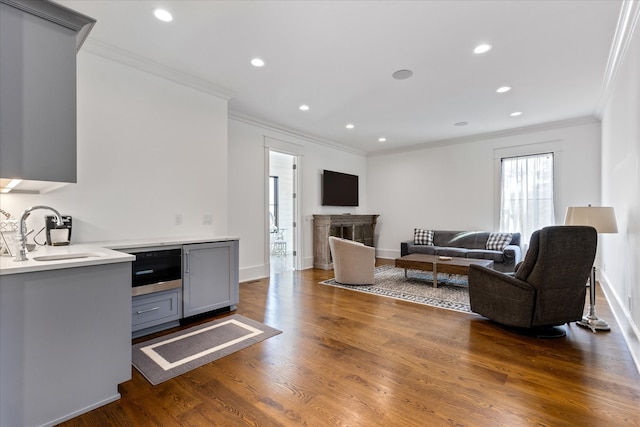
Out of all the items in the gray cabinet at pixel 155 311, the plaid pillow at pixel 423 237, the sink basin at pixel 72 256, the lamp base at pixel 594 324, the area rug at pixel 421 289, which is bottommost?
the area rug at pixel 421 289

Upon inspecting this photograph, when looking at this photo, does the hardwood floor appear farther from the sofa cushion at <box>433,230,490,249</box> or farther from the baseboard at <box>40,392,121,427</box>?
the sofa cushion at <box>433,230,490,249</box>

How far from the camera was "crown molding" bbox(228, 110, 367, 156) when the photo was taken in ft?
15.8

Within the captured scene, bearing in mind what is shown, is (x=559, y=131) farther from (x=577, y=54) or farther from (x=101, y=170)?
(x=101, y=170)

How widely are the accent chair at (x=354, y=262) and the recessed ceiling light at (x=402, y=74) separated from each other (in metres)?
2.45

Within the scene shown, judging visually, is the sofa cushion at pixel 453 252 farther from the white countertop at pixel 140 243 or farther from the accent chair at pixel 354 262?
the white countertop at pixel 140 243

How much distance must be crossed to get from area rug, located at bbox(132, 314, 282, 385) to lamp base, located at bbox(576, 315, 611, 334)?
10.3ft

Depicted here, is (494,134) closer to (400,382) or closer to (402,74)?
(402,74)

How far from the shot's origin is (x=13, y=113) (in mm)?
1620

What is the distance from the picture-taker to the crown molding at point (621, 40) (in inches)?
90.0

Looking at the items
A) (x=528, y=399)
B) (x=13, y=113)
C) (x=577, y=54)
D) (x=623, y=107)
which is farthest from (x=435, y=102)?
(x=13, y=113)

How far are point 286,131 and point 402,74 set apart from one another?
2.76m

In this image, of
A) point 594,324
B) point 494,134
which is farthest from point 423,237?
point 594,324

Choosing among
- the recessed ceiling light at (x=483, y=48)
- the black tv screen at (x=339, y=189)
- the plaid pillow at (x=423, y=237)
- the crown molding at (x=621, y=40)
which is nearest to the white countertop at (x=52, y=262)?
the recessed ceiling light at (x=483, y=48)

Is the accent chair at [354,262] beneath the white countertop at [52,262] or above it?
beneath
